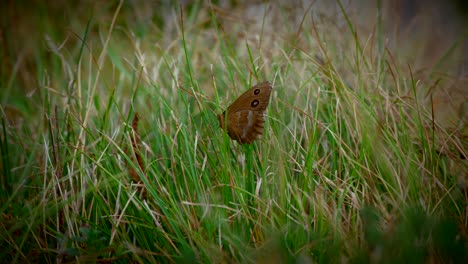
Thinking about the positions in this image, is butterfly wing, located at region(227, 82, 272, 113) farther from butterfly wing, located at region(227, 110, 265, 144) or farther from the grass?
the grass

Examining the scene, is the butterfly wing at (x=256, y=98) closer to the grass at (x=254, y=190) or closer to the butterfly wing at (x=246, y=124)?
the butterfly wing at (x=246, y=124)

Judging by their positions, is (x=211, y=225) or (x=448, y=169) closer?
(x=211, y=225)

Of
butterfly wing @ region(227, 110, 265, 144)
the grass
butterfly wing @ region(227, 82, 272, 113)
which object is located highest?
butterfly wing @ region(227, 82, 272, 113)

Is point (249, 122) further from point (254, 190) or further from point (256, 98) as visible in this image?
point (254, 190)

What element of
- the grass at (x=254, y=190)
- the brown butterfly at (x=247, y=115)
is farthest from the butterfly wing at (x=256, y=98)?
the grass at (x=254, y=190)

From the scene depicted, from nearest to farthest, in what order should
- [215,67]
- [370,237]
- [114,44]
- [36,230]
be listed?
[370,237]
[36,230]
[215,67]
[114,44]

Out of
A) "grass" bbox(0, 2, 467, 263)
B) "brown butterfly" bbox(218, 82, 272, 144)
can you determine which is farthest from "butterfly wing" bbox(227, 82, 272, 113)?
"grass" bbox(0, 2, 467, 263)

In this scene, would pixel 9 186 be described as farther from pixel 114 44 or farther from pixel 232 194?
pixel 114 44

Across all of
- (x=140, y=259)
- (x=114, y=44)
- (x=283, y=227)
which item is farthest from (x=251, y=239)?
(x=114, y=44)
